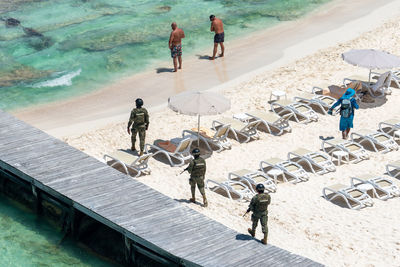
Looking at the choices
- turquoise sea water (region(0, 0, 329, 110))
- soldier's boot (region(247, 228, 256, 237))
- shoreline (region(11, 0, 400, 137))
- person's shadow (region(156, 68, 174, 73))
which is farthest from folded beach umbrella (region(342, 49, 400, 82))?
soldier's boot (region(247, 228, 256, 237))

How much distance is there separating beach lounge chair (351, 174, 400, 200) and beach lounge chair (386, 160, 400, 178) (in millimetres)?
661

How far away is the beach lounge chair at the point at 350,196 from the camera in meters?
16.8

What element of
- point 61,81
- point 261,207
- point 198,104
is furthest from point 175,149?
point 61,81

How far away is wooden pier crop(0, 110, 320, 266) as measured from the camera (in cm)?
1435

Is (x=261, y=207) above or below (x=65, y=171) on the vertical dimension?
above

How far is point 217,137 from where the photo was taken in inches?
776

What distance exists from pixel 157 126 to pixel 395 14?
15.3m

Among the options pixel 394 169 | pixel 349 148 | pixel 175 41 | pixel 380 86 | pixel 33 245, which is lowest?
pixel 33 245

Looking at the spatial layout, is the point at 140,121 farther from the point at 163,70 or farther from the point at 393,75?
the point at 393,75

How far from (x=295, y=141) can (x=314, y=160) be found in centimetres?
180

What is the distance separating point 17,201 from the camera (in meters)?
18.1

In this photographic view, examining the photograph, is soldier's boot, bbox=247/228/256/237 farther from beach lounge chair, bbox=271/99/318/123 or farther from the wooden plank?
beach lounge chair, bbox=271/99/318/123

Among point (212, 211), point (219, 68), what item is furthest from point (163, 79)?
point (212, 211)

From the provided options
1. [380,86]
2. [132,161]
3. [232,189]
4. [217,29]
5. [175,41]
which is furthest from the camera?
[217,29]
